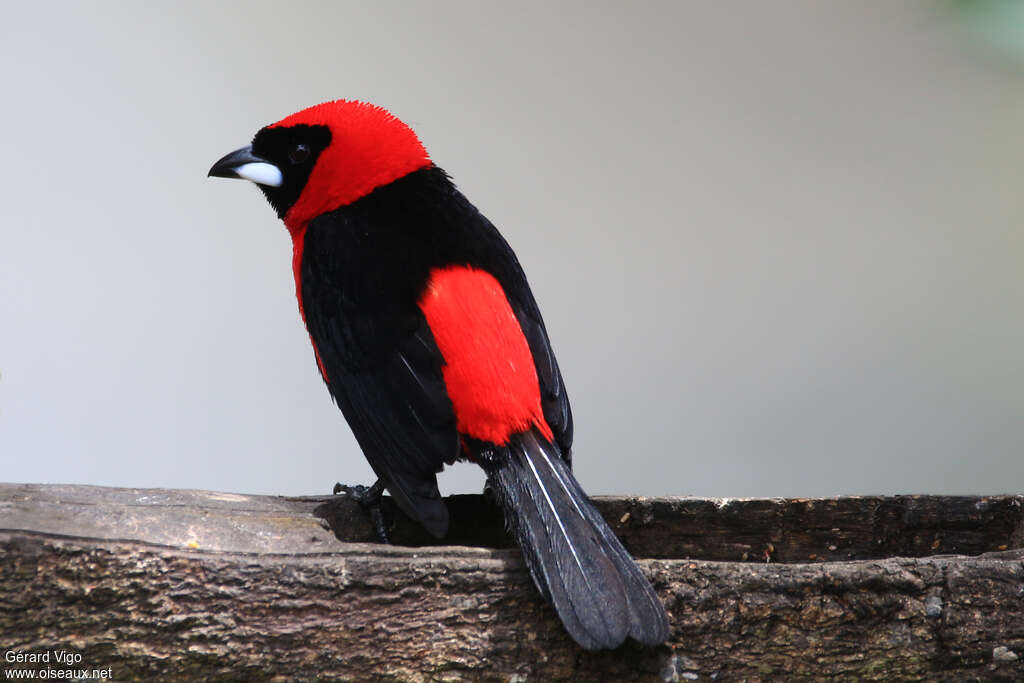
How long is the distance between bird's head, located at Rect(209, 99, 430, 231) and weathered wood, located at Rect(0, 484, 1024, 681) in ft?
2.84

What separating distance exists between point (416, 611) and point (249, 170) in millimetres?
1156

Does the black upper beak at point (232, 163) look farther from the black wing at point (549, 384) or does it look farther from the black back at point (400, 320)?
the black wing at point (549, 384)

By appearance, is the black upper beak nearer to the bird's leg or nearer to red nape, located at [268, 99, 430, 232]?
red nape, located at [268, 99, 430, 232]

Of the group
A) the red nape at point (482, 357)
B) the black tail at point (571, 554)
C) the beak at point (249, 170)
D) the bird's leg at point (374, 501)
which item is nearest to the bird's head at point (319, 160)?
the beak at point (249, 170)

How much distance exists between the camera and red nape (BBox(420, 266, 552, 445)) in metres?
1.89

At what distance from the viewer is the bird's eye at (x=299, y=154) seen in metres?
2.29

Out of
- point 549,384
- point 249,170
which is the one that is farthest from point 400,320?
point 249,170

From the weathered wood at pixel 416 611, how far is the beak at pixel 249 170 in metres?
0.90

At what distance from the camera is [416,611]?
1.55 meters

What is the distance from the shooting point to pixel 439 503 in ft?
6.00

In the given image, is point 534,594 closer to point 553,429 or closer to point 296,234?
point 553,429

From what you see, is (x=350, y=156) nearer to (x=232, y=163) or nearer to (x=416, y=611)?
(x=232, y=163)

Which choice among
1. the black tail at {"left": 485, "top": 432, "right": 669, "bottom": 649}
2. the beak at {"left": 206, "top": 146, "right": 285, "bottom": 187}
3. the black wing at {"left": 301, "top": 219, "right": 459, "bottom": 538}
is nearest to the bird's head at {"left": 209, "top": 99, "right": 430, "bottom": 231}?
the beak at {"left": 206, "top": 146, "right": 285, "bottom": 187}

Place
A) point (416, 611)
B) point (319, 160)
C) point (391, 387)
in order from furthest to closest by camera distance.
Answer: point (319, 160) < point (391, 387) < point (416, 611)
